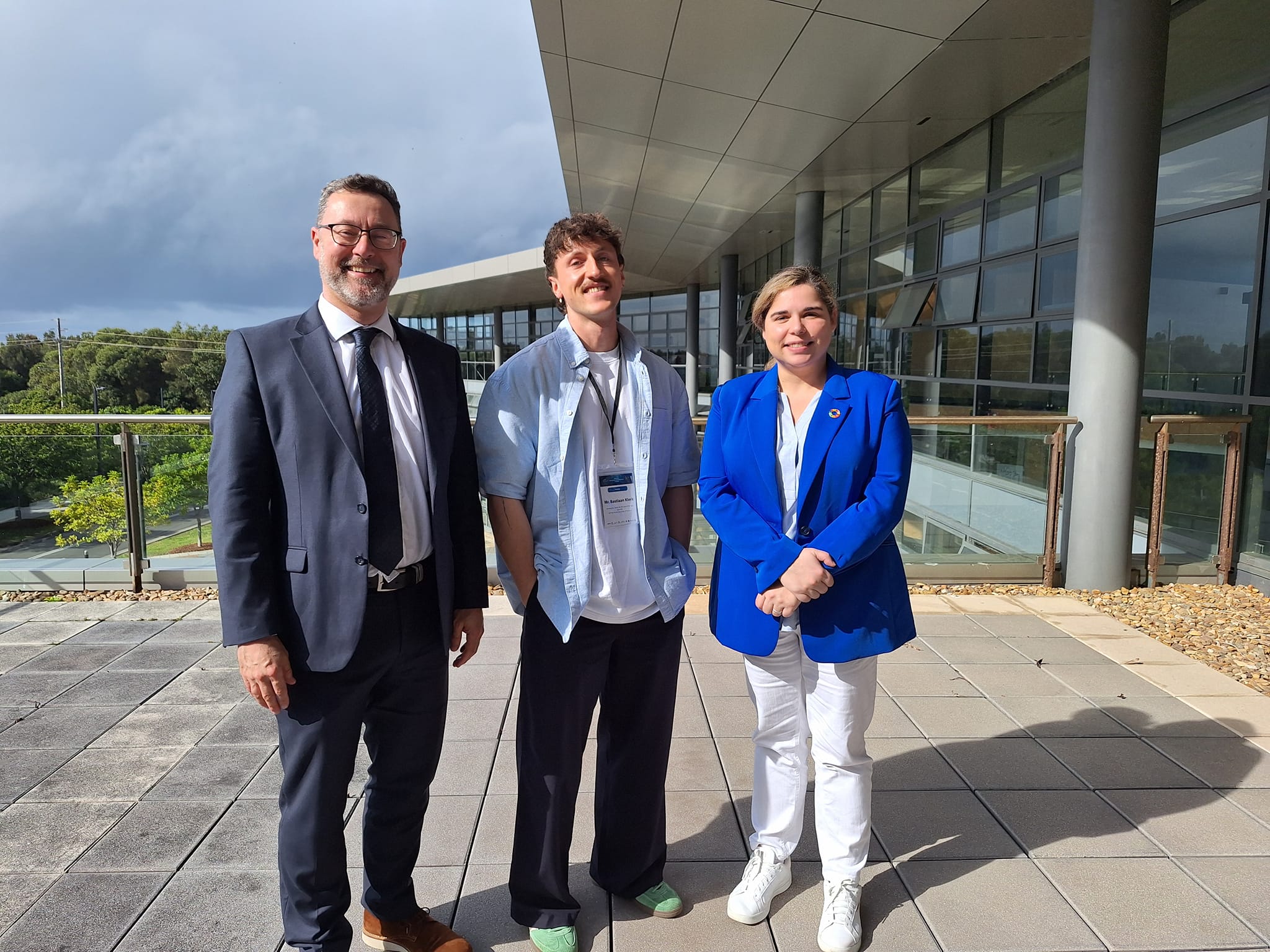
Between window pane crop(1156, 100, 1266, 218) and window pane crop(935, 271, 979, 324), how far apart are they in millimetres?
2983

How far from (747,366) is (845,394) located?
1987 cm

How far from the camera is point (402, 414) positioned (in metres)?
2.05

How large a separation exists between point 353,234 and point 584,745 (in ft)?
4.87

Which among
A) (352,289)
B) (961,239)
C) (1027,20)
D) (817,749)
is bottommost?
(817,749)

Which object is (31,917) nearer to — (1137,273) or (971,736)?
(971,736)

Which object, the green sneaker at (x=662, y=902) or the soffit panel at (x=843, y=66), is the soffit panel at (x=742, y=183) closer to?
the soffit panel at (x=843, y=66)

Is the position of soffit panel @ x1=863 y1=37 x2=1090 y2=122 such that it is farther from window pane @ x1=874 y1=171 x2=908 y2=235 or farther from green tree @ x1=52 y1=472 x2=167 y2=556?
green tree @ x1=52 y1=472 x2=167 y2=556

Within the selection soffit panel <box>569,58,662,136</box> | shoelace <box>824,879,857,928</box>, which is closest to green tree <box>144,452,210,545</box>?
shoelace <box>824,879,857,928</box>

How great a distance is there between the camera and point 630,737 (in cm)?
235

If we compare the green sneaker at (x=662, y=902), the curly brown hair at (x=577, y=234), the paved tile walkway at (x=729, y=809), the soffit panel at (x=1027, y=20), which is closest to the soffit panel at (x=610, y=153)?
the soffit panel at (x=1027, y=20)

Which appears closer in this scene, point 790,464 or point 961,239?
point 790,464

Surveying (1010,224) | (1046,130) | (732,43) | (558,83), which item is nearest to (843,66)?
(732,43)

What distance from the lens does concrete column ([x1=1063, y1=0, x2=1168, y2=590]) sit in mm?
5508

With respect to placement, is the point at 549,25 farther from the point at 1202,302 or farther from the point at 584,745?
the point at 584,745
